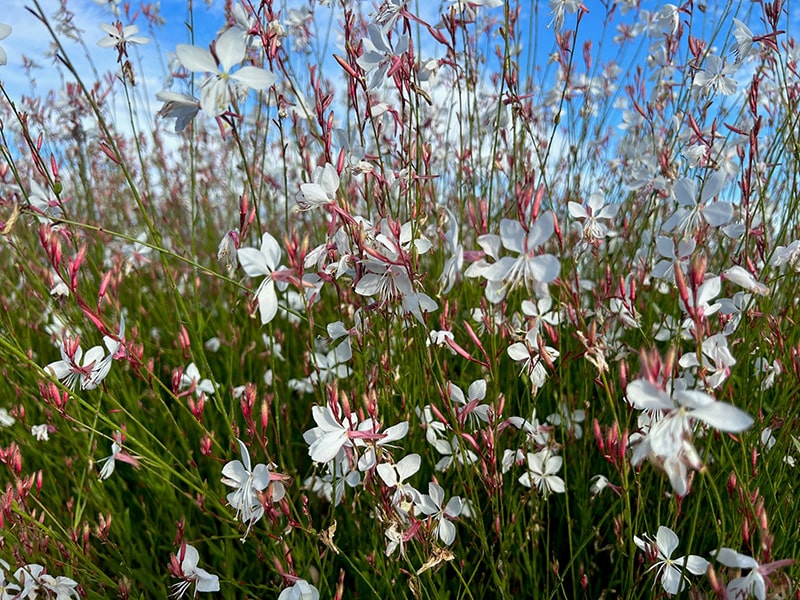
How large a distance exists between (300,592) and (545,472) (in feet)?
2.31

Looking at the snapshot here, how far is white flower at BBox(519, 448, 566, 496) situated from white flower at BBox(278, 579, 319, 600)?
24.0 inches

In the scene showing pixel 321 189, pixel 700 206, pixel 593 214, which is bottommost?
pixel 593 214

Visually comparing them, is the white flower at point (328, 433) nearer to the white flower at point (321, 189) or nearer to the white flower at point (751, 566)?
the white flower at point (321, 189)

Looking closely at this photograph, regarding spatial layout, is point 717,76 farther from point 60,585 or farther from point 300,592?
point 60,585

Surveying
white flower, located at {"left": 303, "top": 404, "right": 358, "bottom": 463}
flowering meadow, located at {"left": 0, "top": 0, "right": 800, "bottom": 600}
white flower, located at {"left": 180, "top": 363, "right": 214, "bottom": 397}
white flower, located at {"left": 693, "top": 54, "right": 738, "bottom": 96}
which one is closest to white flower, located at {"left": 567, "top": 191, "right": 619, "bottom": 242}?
flowering meadow, located at {"left": 0, "top": 0, "right": 800, "bottom": 600}

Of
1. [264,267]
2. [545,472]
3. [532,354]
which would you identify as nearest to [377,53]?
[264,267]

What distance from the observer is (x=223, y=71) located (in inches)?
38.2

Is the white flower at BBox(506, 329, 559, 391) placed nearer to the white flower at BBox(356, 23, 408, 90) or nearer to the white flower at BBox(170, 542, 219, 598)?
the white flower at BBox(356, 23, 408, 90)

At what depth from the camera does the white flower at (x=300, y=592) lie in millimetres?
1213

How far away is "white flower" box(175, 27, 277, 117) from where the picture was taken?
93cm

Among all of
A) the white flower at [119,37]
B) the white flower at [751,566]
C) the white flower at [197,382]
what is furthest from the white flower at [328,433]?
the white flower at [119,37]

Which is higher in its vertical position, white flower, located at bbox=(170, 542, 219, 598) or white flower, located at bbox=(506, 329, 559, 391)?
white flower, located at bbox=(506, 329, 559, 391)

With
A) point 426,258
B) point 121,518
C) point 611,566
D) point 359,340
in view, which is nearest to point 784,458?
point 611,566

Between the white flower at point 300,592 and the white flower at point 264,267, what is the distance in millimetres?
606
